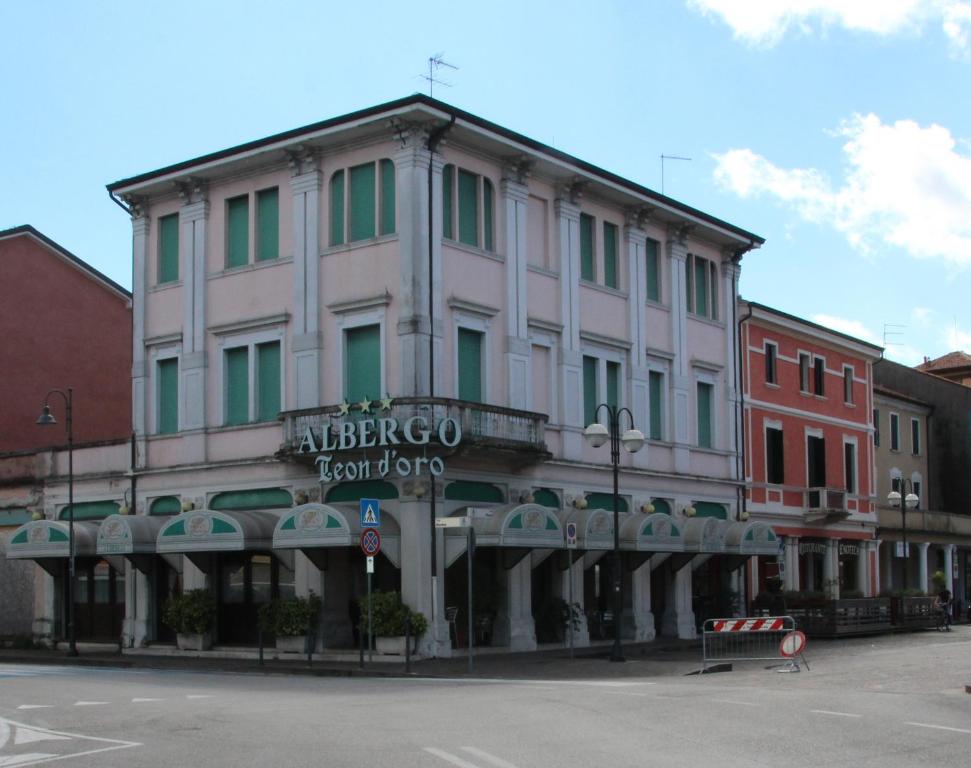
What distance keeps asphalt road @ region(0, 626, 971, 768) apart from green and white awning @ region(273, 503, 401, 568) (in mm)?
4203

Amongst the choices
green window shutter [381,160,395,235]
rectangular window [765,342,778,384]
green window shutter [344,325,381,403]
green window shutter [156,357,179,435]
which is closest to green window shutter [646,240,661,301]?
rectangular window [765,342,778,384]

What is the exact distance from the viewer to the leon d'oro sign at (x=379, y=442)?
29.1m

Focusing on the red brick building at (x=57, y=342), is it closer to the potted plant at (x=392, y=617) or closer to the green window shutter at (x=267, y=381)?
the green window shutter at (x=267, y=381)

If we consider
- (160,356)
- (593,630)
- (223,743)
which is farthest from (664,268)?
(223,743)

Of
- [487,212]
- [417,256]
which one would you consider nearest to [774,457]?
[487,212]

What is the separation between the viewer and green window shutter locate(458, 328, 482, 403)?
104 ft

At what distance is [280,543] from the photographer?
1176 inches

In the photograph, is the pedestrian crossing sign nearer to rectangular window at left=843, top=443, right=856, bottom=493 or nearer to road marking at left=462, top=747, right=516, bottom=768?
road marking at left=462, top=747, right=516, bottom=768

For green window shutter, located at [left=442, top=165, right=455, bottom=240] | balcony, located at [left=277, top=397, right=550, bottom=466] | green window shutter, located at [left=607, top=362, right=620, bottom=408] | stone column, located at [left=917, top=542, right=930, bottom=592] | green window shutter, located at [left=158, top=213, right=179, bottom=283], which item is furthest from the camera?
stone column, located at [left=917, top=542, right=930, bottom=592]

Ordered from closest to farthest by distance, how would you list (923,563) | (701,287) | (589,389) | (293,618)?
(293,618) → (589,389) → (701,287) → (923,563)

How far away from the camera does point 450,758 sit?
12.6m

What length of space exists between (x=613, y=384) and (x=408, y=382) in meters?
8.14

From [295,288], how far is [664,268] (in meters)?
11.5

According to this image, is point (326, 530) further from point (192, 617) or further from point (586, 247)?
point (586, 247)
